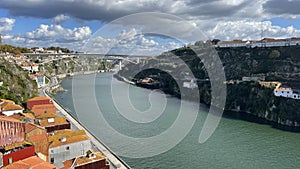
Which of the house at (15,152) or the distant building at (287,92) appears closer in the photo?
the house at (15,152)

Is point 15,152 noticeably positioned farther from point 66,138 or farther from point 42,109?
point 42,109

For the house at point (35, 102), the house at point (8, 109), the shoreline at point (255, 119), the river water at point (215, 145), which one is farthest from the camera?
the shoreline at point (255, 119)

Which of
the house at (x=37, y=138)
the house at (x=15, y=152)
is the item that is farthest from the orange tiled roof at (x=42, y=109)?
the house at (x=15, y=152)

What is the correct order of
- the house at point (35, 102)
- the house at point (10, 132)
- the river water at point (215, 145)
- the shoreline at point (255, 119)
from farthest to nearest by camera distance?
1. the shoreline at point (255, 119)
2. the house at point (35, 102)
3. the river water at point (215, 145)
4. the house at point (10, 132)

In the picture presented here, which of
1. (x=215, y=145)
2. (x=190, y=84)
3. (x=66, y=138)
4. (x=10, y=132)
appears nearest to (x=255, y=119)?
(x=215, y=145)

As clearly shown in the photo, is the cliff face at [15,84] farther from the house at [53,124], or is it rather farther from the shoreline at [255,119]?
the shoreline at [255,119]

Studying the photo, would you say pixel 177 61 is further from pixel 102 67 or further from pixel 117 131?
pixel 102 67
